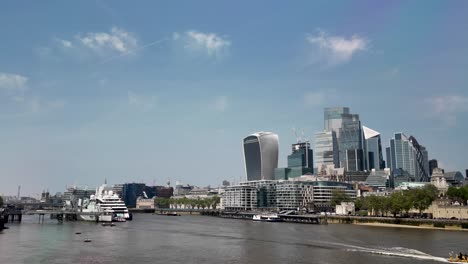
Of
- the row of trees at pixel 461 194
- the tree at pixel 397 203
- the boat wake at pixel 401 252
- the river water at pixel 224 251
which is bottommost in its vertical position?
the river water at pixel 224 251

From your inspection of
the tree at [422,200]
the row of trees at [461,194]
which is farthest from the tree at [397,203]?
the row of trees at [461,194]

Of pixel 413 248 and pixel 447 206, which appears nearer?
pixel 413 248

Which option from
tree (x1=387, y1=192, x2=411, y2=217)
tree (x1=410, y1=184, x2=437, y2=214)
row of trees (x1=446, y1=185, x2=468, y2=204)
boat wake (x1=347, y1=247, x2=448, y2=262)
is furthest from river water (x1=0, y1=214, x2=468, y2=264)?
row of trees (x1=446, y1=185, x2=468, y2=204)

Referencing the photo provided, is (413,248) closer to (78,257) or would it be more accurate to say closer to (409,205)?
(78,257)

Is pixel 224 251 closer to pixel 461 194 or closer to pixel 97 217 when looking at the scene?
pixel 97 217

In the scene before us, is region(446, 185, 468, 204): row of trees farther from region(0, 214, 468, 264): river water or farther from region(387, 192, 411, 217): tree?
region(0, 214, 468, 264): river water

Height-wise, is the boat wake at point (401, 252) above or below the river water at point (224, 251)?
above

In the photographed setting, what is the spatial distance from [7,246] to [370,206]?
154 meters

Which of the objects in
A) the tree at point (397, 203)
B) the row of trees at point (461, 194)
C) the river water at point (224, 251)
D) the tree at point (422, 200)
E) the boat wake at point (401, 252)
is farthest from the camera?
the row of trees at point (461, 194)

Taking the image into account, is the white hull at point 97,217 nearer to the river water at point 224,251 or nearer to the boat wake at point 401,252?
the river water at point 224,251

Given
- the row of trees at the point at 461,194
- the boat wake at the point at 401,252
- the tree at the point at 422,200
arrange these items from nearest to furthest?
1. the boat wake at the point at 401,252
2. the tree at the point at 422,200
3. the row of trees at the point at 461,194

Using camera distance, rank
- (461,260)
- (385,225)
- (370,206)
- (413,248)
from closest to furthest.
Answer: (461,260) → (413,248) → (385,225) → (370,206)

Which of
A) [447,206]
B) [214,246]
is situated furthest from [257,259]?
[447,206]

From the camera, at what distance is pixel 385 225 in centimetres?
16700
